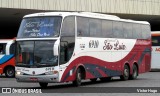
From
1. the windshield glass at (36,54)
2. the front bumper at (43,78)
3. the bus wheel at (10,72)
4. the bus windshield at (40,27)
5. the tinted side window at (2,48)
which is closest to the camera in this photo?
the front bumper at (43,78)

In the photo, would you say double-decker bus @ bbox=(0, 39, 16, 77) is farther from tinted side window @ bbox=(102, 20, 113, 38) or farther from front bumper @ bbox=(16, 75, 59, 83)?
front bumper @ bbox=(16, 75, 59, 83)

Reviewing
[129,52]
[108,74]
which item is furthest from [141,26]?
[108,74]

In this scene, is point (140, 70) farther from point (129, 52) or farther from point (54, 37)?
point (54, 37)

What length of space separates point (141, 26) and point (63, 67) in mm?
9253

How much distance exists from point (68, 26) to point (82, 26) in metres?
1.14

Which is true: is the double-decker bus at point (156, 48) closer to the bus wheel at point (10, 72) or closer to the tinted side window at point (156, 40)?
the tinted side window at point (156, 40)

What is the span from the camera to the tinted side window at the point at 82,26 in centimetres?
2048

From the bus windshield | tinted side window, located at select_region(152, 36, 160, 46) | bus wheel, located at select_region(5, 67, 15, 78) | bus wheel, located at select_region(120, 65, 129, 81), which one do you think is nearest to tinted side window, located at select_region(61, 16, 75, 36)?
the bus windshield

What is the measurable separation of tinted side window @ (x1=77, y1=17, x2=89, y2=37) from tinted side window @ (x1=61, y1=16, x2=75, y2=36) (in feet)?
1.34

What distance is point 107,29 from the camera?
75.9 ft

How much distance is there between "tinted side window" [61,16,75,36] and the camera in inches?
767

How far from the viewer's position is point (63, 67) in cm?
1922

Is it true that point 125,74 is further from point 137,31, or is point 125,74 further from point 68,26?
point 68,26

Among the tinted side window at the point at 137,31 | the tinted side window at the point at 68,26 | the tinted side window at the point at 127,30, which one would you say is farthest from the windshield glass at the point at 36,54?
the tinted side window at the point at 137,31
